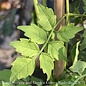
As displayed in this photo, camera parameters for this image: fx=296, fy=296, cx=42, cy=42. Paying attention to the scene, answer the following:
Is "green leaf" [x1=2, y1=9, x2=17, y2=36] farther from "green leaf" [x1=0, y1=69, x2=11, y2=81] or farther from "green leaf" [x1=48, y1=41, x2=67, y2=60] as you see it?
"green leaf" [x1=48, y1=41, x2=67, y2=60]

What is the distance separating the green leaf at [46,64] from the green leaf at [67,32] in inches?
2.2

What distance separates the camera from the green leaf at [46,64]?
2.22 ft

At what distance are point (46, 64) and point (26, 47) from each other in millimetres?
60

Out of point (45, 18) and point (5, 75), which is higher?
point (45, 18)

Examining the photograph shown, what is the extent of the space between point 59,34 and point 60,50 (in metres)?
0.04

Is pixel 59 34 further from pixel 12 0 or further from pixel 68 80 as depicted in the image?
pixel 12 0

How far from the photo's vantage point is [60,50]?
698 mm

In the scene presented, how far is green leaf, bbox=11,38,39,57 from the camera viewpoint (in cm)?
68

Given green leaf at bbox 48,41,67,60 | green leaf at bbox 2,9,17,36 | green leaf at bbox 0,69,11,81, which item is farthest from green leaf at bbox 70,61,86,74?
green leaf at bbox 2,9,17,36

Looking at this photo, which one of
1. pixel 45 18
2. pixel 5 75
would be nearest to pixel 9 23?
pixel 5 75

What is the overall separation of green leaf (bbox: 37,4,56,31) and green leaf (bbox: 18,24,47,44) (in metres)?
0.01

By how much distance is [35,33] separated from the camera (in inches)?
27.2

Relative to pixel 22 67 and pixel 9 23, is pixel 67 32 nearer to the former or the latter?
pixel 22 67

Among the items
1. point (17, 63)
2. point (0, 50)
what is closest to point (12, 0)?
point (0, 50)
